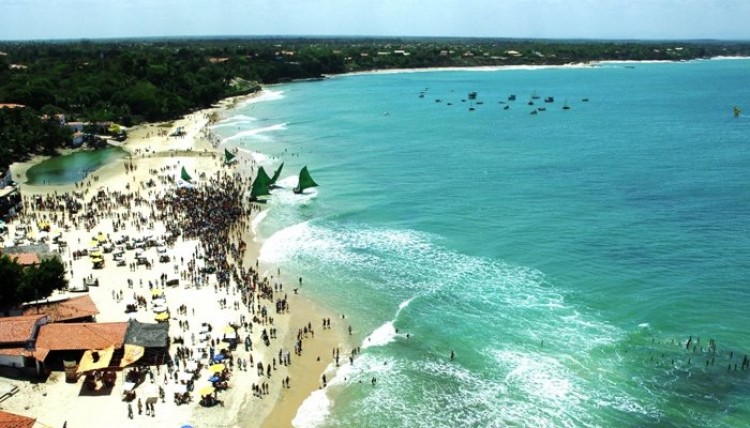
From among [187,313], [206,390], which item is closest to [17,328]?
[187,313]

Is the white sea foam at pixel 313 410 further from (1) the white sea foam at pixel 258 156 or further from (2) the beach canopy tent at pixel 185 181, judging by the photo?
(1) the white sea foam at pixel 258 156

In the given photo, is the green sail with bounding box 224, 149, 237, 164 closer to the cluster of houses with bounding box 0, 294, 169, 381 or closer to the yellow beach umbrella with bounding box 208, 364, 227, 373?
the cluster of houses with bounding box 0, 294, 169, 381

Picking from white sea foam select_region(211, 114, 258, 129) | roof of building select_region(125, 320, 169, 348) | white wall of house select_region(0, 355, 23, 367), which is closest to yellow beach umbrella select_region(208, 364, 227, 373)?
roof of building select_region(125, 320, 169, 348)

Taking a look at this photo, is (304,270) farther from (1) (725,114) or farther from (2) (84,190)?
(1) (725,114)

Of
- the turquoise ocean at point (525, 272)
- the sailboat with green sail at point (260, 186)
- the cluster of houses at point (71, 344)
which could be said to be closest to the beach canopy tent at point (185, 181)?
the sailboat with green sail at point (260, 186)

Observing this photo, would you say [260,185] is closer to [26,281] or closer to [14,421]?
[26,281]

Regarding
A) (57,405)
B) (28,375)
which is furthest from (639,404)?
(28,375)
